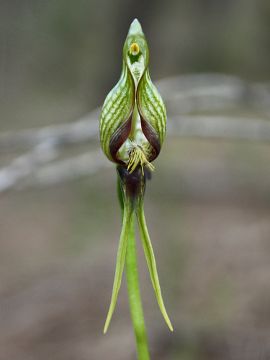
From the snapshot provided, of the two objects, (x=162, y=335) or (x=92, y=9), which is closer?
(x=162, y=335)

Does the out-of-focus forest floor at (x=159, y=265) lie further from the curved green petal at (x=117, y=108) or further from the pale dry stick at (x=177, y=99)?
the curved green petal at (x=117, y=108)

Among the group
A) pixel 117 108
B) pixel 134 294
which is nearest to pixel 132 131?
pixel 117 108

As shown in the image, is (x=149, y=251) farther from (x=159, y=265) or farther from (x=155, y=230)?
(x=155, y=230)

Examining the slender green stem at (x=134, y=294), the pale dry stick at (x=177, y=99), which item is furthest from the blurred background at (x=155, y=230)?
the slender green stem at (x=134, y=294)

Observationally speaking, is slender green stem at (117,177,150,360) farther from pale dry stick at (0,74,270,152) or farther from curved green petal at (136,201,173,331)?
pale dry stick at (0,74,270,152)

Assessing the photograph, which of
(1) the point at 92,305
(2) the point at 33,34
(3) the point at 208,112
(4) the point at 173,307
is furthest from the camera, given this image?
(2) the point at 33,34

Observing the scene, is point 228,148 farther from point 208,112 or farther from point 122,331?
point 122,331

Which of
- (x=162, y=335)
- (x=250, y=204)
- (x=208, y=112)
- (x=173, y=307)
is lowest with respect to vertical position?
(x=162, y=335)

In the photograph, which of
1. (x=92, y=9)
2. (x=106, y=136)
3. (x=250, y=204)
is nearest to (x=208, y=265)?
(x=250, y=204)

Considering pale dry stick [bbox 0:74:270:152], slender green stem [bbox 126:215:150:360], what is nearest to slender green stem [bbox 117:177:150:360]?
slender green stem [bbox 126:215:150:360]
